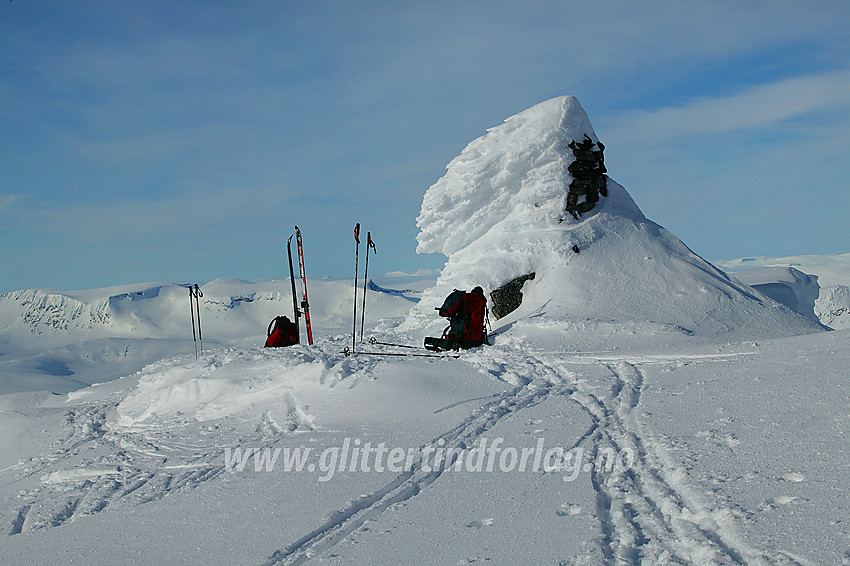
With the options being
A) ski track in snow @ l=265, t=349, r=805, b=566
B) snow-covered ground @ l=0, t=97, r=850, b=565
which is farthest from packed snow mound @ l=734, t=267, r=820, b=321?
ski track in snow @ l=265, t=349, r=805, b=566

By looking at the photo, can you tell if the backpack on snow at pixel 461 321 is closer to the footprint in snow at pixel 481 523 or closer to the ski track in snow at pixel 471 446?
the ski track in snow at pixel 471 446

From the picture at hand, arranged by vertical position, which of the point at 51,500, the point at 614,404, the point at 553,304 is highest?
the point at 553,304

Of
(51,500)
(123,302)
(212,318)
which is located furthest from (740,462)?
(123,302)

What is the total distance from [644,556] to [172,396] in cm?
921

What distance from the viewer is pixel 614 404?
7602 mm

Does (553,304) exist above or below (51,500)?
above

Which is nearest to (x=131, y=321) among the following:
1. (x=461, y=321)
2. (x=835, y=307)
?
(x=835, y=307)

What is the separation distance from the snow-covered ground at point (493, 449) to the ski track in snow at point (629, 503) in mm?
23

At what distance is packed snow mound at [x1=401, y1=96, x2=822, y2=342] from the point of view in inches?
635

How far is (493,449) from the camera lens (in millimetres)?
6000

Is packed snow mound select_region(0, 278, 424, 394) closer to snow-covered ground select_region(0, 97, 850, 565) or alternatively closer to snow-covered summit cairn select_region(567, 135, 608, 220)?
snow-covered summit cairn select_region(567, 135, 608, 220)

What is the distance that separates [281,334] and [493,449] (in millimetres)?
10089

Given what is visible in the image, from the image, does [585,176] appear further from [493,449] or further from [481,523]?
[481,523]

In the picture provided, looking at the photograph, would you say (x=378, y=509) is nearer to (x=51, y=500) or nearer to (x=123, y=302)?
(x=51, y=500)
